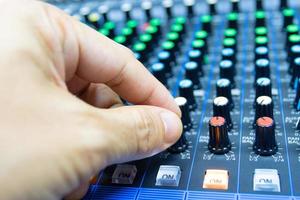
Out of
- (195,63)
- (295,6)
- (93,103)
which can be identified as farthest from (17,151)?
(295,6)

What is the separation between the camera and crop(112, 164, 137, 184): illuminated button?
0.90m

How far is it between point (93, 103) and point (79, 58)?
0.17 meters

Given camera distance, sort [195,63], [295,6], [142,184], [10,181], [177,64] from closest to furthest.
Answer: [10,181] < [142,184] < [195,63] < [177,64] < [295,6]

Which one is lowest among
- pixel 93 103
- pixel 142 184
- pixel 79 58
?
pixel 142 184

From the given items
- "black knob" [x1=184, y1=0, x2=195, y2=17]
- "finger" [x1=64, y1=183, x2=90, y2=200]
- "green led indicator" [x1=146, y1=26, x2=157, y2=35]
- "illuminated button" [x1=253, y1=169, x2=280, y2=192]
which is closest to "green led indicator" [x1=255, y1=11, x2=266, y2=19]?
"black knob" [x1=184, y1=0, x2=195, y2=17]

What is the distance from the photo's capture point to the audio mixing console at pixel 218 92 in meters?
0.87

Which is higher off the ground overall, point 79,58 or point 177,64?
point 79,58

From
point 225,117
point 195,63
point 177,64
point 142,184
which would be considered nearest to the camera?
point 142,184

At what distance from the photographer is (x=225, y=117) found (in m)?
0.99

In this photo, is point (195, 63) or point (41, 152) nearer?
point (41, 152)

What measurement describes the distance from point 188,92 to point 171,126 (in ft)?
0.71

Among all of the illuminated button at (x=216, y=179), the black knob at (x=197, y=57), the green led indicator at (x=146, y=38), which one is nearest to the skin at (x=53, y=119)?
the illuminated button at (x=216, y=179)

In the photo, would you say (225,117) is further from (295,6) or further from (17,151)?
(295,6)

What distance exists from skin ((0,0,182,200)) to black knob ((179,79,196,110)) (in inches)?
6.3
